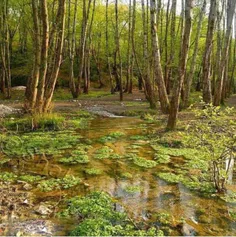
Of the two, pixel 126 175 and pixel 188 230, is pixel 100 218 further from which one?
pixel 126 175

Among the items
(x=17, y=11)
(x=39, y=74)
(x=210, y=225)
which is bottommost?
(x=210, y=225)

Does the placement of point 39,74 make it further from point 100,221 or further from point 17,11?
point 17,11

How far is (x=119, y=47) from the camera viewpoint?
24.4m

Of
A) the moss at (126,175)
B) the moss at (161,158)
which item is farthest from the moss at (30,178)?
the moss at (161,158)

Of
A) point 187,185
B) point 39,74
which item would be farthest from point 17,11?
point 187,185

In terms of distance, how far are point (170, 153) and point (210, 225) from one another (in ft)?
12.6

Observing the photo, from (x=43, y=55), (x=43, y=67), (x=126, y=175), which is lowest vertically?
(x=126, y=175)

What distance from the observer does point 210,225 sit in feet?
15.5

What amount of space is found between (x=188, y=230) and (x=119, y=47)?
20893 millimetres

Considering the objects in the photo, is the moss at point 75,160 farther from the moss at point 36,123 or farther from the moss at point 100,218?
the moss at point 36,123

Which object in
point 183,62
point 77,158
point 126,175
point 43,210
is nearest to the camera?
point 43,210

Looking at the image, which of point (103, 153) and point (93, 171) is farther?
point (103, 153)

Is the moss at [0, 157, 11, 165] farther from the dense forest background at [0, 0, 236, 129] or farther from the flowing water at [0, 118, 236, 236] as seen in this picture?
the dense forest background at [0, 0, 236, 129]

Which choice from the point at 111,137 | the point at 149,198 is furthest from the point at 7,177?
the point at 111,137
